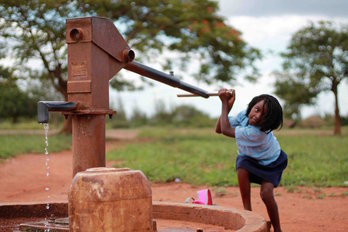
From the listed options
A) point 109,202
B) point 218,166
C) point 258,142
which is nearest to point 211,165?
point 218,166

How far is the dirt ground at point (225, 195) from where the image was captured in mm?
4734

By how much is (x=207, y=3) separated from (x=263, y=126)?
15.5 m

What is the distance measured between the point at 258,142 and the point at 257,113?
20cm

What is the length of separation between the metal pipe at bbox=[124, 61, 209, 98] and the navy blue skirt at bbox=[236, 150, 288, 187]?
492 mm

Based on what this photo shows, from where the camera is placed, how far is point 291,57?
22.5 metres

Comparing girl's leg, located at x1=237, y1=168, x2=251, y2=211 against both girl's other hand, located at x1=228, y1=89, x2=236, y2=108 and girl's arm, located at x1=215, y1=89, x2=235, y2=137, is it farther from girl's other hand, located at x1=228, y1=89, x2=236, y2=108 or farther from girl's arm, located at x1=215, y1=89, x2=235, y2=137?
girl's other hand, located at x1=228, y1=89, x2=236, y2=108

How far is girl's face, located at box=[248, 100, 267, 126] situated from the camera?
3.43 m

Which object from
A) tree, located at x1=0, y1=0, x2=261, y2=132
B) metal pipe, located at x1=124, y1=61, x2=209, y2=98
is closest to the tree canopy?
tree, located at x1=0, y1=0, x2=261, y2=132

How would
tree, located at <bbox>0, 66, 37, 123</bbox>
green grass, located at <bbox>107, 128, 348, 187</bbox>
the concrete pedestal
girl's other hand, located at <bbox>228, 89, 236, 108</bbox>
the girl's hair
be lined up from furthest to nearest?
tree, located at <bbox>0, 66, 37, 123</bbox> → green grass, located at <bbox>107, 128, 348, 187</bbox> → girl's other hand, located at <bbox>228, 89, 236, 108</bbox> → the girl's hair → the concrete pedestal

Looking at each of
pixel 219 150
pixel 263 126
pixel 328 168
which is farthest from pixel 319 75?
pixel 263 126

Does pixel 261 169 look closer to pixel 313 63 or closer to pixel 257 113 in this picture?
pixel 257 113

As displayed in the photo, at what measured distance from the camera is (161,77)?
10.7 ft

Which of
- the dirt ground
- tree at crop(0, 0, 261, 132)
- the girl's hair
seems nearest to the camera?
the girl's hair

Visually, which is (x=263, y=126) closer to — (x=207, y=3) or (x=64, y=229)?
(x=64, y=229)
